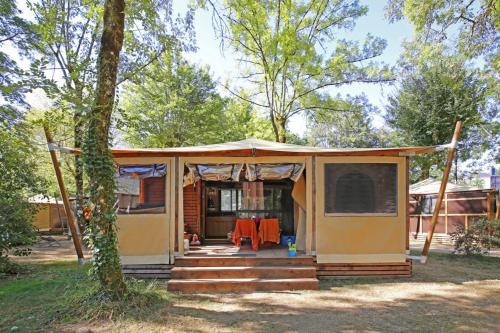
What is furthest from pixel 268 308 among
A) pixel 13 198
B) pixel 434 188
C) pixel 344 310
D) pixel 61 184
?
pixel 434 188

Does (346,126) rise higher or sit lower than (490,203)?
higher

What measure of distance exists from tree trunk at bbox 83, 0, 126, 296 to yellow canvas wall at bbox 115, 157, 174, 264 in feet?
6.34

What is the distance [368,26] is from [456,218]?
352 inches

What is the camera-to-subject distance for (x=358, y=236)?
7.63 meters

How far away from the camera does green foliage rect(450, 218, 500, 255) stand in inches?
421

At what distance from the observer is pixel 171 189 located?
768cm

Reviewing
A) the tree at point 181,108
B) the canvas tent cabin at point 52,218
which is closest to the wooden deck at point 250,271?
the tree at point 181,108

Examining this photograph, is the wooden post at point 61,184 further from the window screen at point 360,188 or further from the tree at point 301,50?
the tree at point 301,50

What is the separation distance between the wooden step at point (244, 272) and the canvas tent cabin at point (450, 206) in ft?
32.1

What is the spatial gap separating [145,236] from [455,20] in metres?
10.1

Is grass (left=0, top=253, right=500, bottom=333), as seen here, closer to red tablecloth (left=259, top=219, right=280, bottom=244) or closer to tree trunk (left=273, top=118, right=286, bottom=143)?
red tablecloth (left=259, top=219, right=280, bottom=244)

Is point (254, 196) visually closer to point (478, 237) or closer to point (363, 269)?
point (363, 269)

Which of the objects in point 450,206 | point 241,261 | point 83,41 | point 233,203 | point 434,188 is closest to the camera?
point 241,261

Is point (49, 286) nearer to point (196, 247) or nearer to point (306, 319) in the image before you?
point (196, 247)
